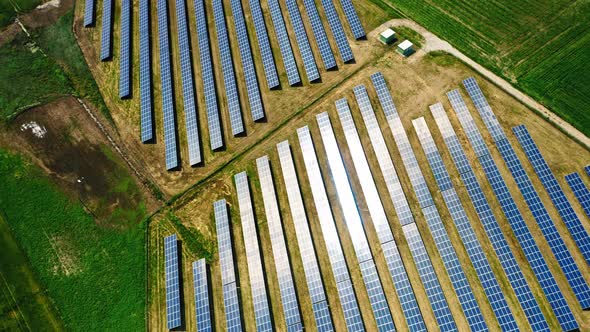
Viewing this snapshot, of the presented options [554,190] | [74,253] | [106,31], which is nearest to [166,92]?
[106,31]

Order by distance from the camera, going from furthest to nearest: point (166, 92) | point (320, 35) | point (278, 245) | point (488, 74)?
point (166, 92), point (320, 35), point (488, 74), point (278, 245)

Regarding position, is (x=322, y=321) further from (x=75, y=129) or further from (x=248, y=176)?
(x=75, y=129)

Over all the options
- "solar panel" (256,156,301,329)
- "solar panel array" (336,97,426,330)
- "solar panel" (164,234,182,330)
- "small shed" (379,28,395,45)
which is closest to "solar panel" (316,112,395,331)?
"solar panel array" (336,97,426,330)

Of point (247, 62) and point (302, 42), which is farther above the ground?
point (302, 42)

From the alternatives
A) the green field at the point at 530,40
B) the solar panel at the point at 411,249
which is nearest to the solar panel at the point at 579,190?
the green field at the point at 530,40

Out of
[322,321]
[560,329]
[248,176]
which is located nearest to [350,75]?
[248,176]

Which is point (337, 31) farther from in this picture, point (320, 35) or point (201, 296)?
point (201, 296)

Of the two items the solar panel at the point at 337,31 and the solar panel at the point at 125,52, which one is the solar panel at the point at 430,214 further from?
the solar panel at the point at 125,52
